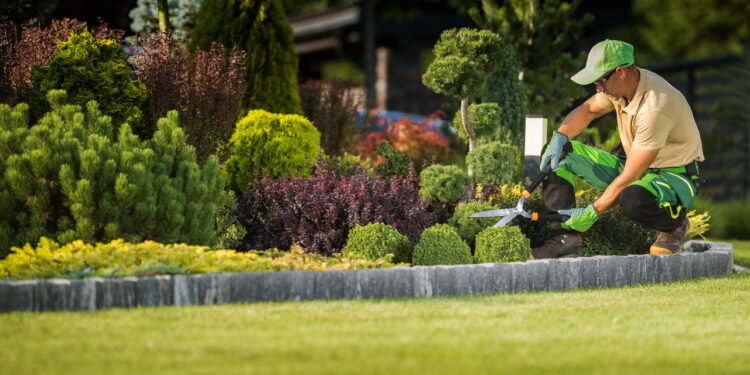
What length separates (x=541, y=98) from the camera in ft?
40.3

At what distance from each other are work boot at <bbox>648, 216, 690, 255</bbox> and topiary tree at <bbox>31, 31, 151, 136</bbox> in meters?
4.29

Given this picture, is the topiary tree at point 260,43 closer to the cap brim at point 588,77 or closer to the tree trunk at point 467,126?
the tree trunk at point 467,126

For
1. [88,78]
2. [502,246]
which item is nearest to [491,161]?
[502,246]

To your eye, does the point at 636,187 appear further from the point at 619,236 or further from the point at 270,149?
the point at 270,149

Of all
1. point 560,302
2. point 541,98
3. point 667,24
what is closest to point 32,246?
point 560,302

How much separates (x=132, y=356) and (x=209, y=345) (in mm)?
389

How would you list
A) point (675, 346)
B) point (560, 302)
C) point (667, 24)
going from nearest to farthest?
1. point (675, 346)
2. point (560, 302)
3. point (667, 24)

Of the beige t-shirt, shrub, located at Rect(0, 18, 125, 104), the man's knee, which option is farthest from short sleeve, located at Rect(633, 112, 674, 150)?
shrub, located at Rect(0, 18, 125, 104)

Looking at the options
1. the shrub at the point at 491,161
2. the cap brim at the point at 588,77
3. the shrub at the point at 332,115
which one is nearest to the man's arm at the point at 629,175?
the cap brim at the point at 588,77

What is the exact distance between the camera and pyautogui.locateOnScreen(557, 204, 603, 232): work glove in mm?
7816

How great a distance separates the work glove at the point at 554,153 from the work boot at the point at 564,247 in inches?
22.2

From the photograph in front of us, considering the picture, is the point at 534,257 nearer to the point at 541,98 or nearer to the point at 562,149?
the point at 562,149

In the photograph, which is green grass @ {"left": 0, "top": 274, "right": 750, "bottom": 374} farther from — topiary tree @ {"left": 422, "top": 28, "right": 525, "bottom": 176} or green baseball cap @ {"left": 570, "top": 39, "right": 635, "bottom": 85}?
topiary tree @ {"left": 422, "top": 28, "right": 525, "bottom": 176}

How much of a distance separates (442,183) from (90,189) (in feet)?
9.38
